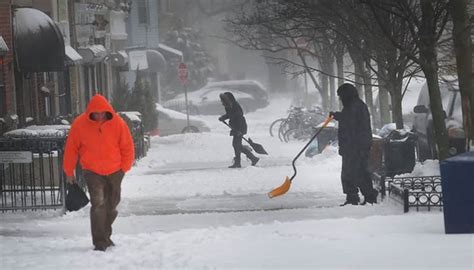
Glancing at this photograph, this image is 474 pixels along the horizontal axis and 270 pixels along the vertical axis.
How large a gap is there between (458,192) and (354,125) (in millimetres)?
4409

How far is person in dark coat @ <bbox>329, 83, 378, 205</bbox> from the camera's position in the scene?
15039 millimetres

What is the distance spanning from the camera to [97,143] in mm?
11266

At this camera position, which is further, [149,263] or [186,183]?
[186,183]

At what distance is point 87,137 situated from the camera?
11273mm

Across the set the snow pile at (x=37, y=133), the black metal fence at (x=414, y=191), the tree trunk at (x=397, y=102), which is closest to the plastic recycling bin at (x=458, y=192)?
the black metal fence at (x=414, y=191)

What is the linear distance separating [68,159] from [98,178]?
0.36 m

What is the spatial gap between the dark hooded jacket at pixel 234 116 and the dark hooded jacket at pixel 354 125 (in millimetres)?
7953

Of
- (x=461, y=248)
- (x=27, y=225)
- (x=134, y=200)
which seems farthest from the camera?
(x=134, y=200)

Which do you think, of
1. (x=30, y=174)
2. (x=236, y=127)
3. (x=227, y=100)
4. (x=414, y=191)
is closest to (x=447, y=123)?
(x=236, y=127)

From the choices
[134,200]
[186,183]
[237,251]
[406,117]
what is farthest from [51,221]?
[406,117]

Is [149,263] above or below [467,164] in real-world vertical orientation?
below

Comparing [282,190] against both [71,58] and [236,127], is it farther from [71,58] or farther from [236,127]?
[71,58]

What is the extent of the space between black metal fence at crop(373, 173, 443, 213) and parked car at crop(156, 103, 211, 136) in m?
25.0

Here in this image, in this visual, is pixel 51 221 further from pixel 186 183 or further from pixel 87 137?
pixel 186 183
